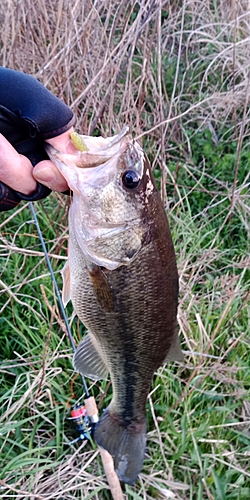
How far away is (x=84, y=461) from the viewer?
2.12 metres

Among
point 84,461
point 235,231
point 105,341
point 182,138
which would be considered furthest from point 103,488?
point 182,138

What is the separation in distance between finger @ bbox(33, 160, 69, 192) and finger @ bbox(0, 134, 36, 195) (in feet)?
0.12

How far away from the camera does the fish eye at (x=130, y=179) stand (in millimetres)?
1283

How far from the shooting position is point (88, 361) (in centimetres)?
162

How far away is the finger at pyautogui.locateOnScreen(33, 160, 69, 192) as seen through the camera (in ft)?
4.22

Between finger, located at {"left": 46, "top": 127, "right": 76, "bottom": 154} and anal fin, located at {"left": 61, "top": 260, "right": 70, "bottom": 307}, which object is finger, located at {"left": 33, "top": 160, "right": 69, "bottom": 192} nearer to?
finger, located at {"left": 46, "top": 127, "right": 76, "bottom": 154}

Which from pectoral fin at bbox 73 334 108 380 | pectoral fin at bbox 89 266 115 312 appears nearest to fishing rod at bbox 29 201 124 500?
pectoral fin at bbox 73 334 108 380

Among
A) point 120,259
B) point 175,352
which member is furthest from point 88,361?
point 120,259

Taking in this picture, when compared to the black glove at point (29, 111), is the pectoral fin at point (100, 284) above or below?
below

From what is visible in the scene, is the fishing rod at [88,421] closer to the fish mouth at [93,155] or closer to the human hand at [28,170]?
the human hand at [28,170]

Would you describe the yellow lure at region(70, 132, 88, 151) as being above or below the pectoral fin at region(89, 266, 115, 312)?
above

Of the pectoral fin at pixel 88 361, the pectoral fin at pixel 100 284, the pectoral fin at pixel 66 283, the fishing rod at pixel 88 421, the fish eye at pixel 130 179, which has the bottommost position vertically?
the fishing rod at pixel 88 421

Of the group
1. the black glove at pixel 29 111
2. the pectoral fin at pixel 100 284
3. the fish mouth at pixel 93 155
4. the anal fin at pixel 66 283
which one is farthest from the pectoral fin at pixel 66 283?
the fish mouth at pixel 93 155

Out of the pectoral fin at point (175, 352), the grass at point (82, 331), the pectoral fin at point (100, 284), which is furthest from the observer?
the grass at point (82, 331)
